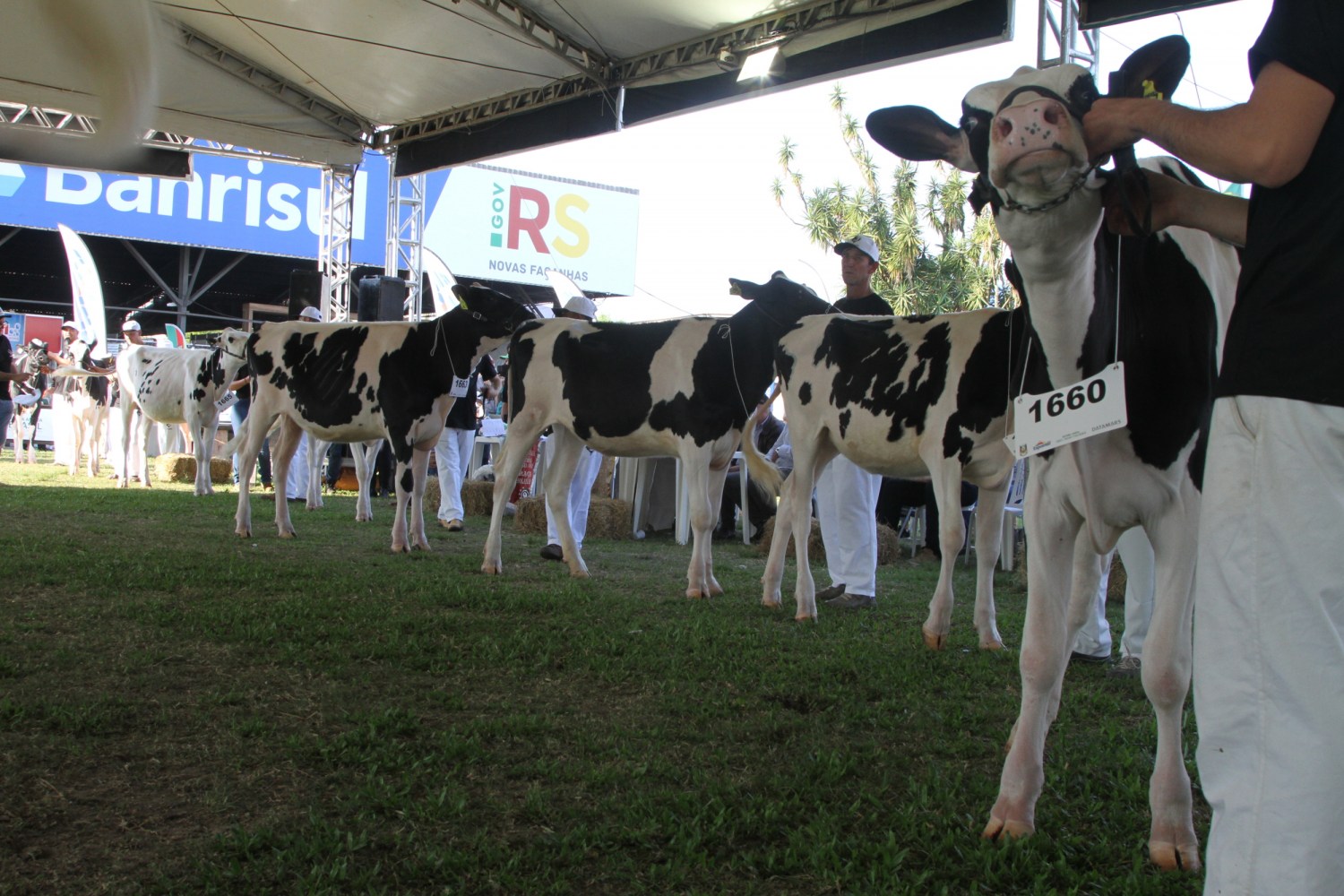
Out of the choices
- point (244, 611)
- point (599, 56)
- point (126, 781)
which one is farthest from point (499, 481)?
point (126, 781)

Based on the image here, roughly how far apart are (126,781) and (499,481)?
519 cm

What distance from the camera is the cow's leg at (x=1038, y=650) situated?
8.69ft

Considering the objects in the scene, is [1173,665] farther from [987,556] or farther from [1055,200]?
[987,556]

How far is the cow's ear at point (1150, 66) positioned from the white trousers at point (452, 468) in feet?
28.6

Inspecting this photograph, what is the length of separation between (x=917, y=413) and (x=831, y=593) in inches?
66.8

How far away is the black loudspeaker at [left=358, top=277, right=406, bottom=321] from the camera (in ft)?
43.8

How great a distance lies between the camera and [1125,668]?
470cm

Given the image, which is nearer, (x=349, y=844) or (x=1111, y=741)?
(x=349, y=844)

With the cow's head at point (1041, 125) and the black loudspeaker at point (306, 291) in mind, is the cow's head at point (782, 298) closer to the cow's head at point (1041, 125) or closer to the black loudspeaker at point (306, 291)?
the cow's head at point (1041, 125)

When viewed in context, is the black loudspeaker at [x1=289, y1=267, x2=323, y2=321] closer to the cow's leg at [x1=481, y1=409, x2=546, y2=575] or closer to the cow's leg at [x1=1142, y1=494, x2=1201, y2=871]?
the cow's leg at [x1=481, y1=409, x2=546, y2=575]

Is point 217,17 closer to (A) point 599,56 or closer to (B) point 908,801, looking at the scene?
(A) point 599,56

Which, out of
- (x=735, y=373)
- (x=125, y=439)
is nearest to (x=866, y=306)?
(x=735, y=373)

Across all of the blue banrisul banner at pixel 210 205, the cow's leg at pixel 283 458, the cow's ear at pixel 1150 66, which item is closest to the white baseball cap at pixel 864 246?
the cow's ear at pixel 1150 66

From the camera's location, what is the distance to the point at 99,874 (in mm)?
2279
